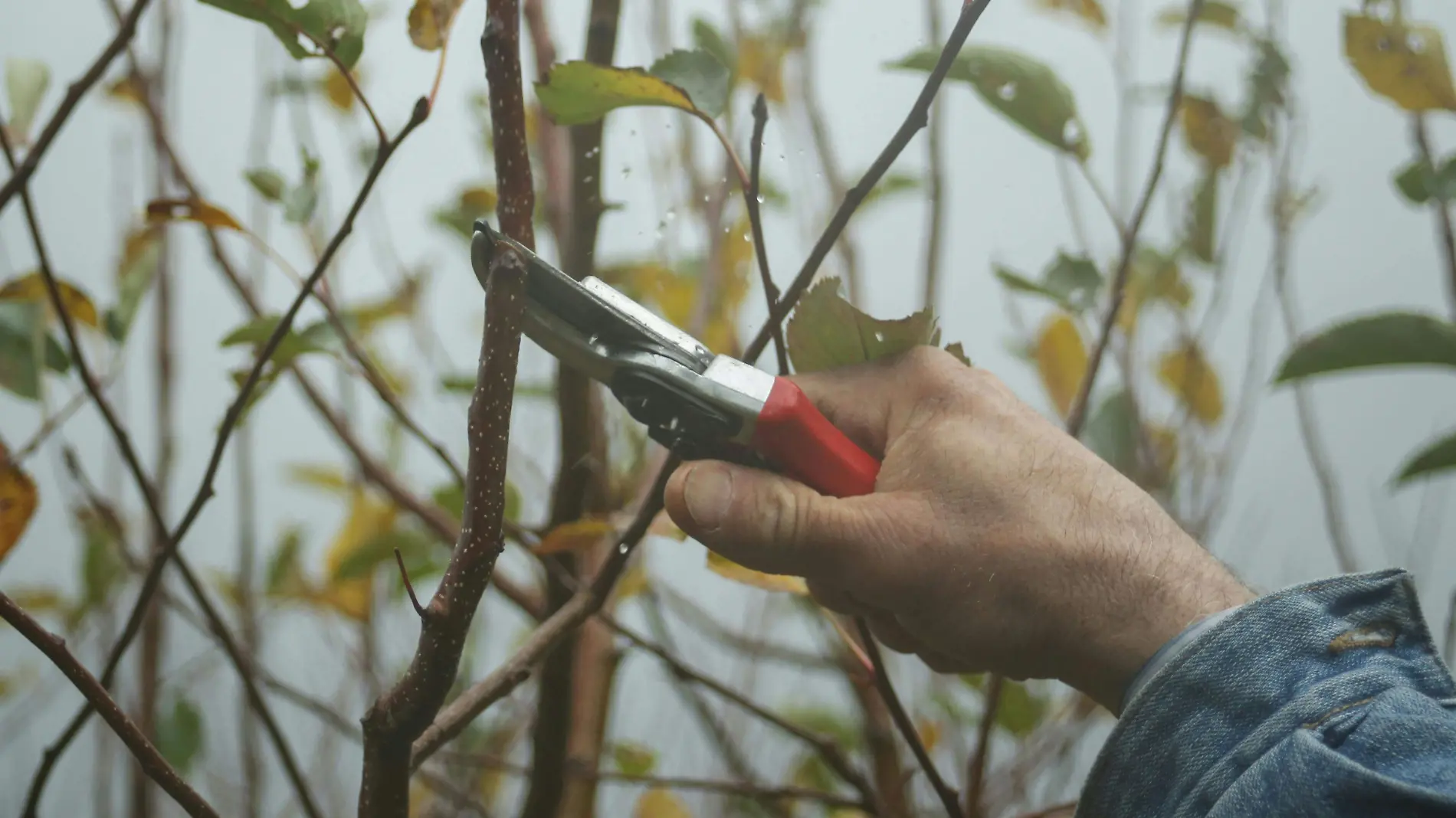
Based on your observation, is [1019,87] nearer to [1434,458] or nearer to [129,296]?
[1434,458]

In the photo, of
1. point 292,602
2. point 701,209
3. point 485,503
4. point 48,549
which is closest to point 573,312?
point 485,503

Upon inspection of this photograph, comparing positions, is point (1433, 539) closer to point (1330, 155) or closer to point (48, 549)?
point (1330, 155)

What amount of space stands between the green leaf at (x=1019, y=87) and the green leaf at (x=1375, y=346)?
0.16 metres

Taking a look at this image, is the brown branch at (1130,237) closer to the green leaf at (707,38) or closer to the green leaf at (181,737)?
the green leaf at (707,38)

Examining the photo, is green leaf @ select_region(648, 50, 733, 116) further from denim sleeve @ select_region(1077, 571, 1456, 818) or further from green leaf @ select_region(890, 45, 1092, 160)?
denim sleeve @ select_region(1077, 571, 1456, 818)

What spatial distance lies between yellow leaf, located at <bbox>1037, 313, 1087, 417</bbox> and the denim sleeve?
329mm

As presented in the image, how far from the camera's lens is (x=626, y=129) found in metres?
0.69

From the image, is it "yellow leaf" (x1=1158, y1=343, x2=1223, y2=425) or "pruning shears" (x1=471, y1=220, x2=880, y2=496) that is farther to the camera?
"yellow leaf" (x1=1158, y1=343, x2=1223, y2=425)

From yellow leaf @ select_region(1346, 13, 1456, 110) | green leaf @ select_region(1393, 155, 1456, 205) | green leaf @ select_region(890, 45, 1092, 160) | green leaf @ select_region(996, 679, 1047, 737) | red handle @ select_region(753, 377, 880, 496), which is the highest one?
yellow leaf @ select_region(1346, 13, 1456, 110)

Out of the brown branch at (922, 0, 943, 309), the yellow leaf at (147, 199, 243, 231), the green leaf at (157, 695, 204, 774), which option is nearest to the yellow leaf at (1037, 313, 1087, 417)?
the brown branch at (922, 0, 943, 309)

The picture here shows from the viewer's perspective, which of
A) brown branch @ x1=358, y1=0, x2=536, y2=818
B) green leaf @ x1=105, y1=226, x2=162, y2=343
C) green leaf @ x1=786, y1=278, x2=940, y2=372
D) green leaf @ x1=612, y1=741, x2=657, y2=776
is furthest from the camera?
green leaf @ x1=612, y1=741, x2=657, y2=776

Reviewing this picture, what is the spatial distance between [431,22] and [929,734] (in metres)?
0.69

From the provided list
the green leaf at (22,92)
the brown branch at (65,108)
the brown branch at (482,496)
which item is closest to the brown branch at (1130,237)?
the brown branch at (482,496)

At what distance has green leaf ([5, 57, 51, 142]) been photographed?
513mm
